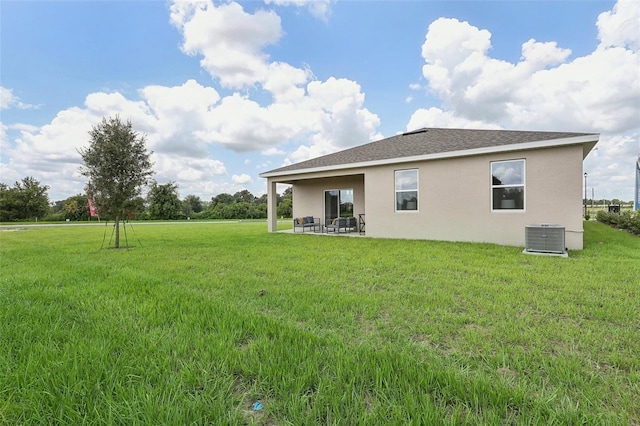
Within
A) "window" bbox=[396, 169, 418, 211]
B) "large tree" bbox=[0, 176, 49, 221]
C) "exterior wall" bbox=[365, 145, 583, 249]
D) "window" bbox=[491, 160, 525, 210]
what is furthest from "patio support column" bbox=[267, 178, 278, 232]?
"large tree" bbox=[0, 176, 49, 221]

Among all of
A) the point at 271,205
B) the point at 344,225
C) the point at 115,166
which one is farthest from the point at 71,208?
the point at 344,225

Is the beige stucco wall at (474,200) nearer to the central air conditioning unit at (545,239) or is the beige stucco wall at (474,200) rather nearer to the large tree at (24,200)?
the central air conditioning unit at (545,239)

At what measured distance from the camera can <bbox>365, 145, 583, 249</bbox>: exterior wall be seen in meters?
8.00

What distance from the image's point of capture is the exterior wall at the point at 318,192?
583 inches

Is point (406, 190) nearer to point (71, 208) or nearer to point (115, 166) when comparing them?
point (115, 166)

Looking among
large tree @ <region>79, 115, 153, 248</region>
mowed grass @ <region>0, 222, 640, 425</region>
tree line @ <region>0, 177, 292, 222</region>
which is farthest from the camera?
tree line @ <region>0, 177, 292, 222</region>

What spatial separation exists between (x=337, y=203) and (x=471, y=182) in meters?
7.32

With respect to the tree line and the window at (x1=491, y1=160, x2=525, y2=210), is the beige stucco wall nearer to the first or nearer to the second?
the window at (x1=491, y1=160, x2=525, y2=210)

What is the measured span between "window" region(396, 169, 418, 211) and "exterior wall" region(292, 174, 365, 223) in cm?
346

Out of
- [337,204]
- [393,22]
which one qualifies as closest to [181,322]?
[337,204]

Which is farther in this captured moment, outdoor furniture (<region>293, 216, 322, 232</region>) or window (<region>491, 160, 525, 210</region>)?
outdoor furniture (<region>293, 216, 322, 232</region>)

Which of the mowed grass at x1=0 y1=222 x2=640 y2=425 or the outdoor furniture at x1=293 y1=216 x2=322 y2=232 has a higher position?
the outdoor furniture at x1=293 y1=216 x2=322 y2=232

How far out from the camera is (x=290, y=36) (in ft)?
47.6

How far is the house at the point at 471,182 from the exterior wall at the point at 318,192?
194 cm
